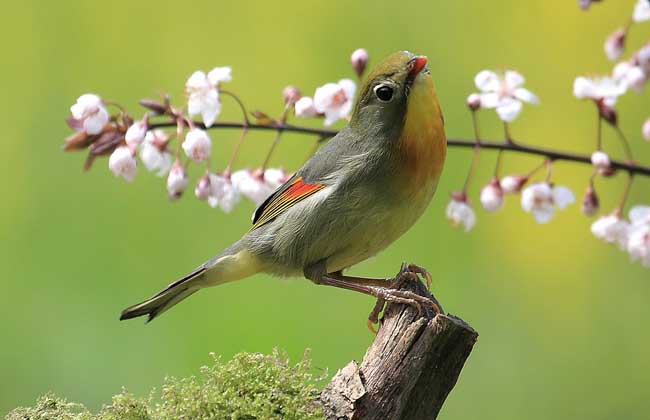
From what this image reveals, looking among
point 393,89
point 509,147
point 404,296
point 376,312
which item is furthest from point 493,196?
point 404,296

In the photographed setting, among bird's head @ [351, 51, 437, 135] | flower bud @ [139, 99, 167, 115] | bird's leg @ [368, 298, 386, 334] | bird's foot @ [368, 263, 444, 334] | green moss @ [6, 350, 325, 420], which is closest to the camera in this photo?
green moss @ [6, 350, 325, 420]

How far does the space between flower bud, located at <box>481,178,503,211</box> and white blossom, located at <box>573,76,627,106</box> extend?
0.31m

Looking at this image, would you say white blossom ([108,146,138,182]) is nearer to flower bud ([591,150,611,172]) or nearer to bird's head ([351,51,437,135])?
bird's head ([351,51,437,135])

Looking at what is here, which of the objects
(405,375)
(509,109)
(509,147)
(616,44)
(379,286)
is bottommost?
(405,375)

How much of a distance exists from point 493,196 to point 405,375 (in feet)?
2.92

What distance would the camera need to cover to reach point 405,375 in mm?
1905

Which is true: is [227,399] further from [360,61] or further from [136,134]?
[360,61]

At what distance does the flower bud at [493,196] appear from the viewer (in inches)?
105

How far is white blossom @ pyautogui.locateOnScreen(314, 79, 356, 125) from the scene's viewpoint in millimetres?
2668

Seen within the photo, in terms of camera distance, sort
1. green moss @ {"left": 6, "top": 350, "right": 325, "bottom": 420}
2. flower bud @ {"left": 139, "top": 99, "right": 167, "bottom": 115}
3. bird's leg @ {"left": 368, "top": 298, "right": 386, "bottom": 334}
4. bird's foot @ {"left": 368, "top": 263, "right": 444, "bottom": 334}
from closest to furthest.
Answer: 1. green moss @ {"left": 6, "top": 350, "right": 325, "bottom": 420}
2. bird's foot @ {"left": 368, "top": 263, "right": 444, "bottom": 334}
3. bird's leg @ {"left": 368, "top": 298, "right": 386, "bottom": 334}
4. flower bud @ {"left": 139, "top": 99, "right": 167, "bottom": 115}

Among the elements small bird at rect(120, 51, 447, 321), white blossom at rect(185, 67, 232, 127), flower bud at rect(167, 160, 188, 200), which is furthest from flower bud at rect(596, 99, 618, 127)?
flower bud at rect(167, 160, 188, 200)

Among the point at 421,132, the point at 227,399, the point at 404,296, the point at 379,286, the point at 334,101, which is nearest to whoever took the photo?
the point at 227,399

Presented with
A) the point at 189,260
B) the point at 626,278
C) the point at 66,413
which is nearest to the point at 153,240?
the point at 189,260

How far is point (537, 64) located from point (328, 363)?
1.72 meters
